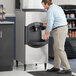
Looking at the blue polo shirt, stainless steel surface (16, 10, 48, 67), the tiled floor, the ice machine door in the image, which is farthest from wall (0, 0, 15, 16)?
the blue polo shirt

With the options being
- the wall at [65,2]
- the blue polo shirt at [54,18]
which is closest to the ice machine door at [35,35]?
the blue polo shirt at [54,18]

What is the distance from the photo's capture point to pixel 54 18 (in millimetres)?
5301

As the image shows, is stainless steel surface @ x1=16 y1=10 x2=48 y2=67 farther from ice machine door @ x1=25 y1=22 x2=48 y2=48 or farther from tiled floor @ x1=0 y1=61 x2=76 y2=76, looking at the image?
tiled floor @ x1=0 y1=61 x2=76 y2=76

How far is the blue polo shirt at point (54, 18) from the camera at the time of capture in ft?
17.1

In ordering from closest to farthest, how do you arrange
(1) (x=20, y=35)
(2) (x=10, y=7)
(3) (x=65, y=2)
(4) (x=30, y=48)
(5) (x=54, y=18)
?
(5) (x=54, y=18) → (4) (x=30, y=48) → (1) (x=20, y=35) → (2) (x=10, y=7) → (3) (x=65, y=2)

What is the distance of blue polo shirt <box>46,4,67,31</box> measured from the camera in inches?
205

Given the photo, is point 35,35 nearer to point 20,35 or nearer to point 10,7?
point 20,35

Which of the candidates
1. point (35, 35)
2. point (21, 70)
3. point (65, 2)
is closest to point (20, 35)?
point (35, 35)

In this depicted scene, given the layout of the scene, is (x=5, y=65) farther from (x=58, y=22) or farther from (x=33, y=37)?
(x=58, y=22)

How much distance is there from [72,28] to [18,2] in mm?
1877

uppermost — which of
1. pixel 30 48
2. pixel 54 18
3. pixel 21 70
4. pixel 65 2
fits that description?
pixel 65 2

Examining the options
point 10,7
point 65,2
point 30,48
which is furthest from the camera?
point 65,2

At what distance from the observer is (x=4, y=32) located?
554 cm

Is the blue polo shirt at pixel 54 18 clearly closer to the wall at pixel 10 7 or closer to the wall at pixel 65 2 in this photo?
the wall at pixel 10 7
